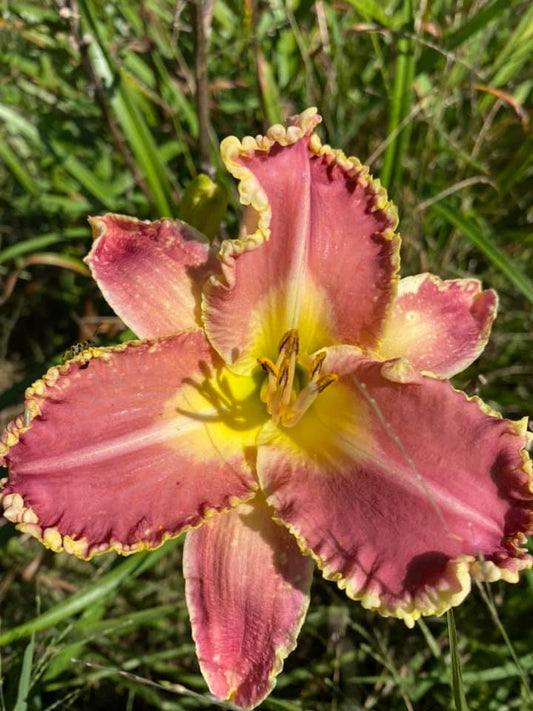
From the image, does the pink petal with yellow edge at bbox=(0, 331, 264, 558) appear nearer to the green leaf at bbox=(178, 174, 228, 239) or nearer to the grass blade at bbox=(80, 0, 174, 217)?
the green leaf at bbox=(178, 174, 228, 239)

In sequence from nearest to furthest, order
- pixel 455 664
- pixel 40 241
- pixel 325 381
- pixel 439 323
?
pixel 455 664, pixel 325 381, pixel 439 323, pixel 40 241

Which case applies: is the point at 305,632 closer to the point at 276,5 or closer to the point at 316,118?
the point at 316,118

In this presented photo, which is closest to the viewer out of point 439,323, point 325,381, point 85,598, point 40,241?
point 325,381

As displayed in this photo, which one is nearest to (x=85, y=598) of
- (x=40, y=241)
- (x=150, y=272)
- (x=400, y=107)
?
(x=150, y=272)

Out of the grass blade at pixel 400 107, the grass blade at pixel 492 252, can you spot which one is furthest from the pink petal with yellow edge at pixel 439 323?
the grass blade at pixel 400 107

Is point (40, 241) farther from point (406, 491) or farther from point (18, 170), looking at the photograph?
point (406, 491)

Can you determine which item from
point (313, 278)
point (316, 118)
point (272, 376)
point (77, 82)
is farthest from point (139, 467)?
point (77, 82)
